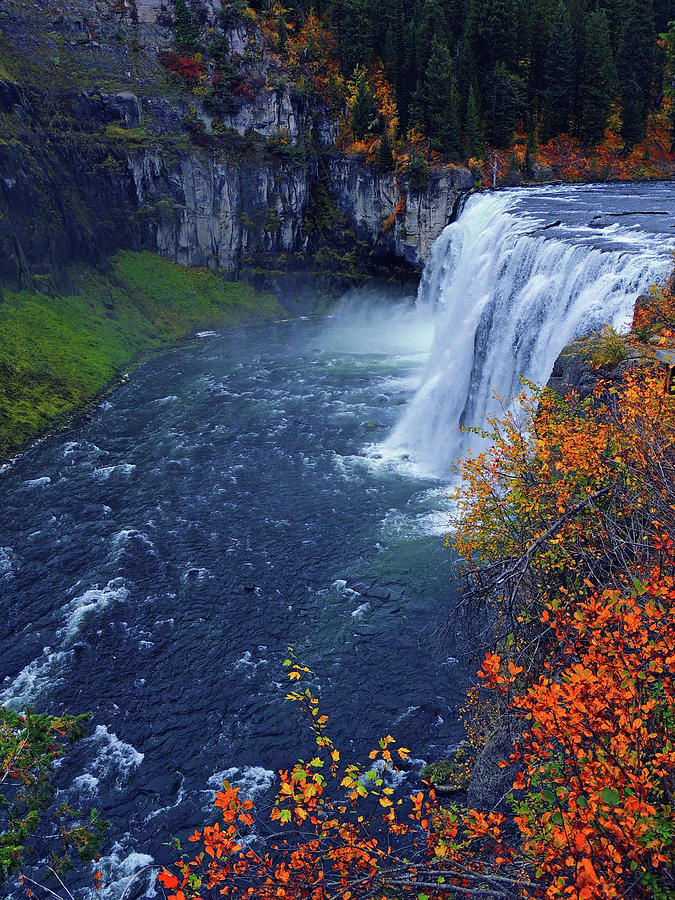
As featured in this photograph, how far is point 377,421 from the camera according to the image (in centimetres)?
3772

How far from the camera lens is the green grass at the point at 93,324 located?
128ft

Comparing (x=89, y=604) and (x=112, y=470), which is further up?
(x=112, y=470)

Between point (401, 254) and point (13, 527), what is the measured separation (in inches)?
1724

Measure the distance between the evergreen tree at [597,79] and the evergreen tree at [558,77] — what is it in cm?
155

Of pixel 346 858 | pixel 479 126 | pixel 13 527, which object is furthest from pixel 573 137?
pixel 346 858

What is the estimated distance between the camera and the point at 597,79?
59250 millimetres

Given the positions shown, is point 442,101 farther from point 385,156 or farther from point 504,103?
point 504,103

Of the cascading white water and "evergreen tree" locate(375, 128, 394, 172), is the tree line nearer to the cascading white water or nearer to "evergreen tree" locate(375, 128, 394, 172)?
"evergreen tree" locate(375, 128, 394, 172)

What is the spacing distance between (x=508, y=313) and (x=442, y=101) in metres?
35.5

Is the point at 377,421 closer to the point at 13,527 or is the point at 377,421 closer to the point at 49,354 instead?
the point at 13,527

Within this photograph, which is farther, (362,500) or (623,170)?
(623,170)

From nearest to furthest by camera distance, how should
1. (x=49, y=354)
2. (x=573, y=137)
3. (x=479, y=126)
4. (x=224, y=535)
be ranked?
1. (x=224, y=535)
2. (x=49, y=354)
3. (x=479, y=126)
4. (x=573, y=137)

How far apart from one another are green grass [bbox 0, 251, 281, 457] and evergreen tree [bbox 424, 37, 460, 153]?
22.2 meters

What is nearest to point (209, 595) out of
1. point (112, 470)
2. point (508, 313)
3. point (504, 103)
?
point (112, 470)
